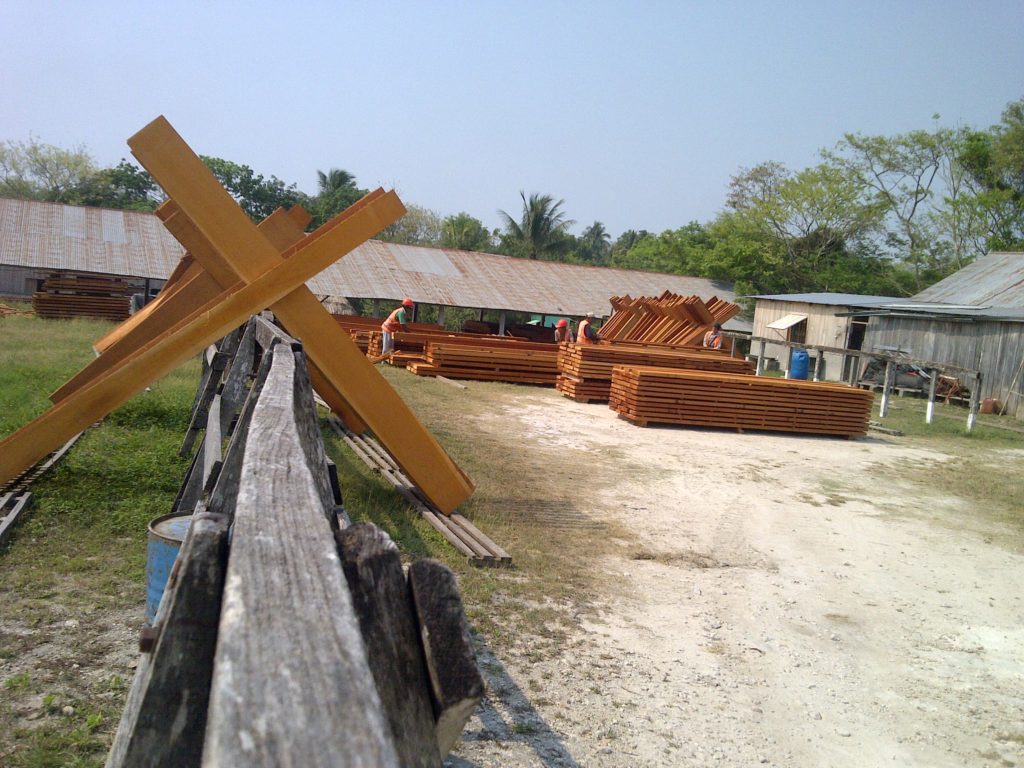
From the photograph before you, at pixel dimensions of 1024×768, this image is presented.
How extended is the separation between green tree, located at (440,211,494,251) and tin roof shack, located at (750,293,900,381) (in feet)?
97.2

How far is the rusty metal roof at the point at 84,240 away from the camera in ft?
105

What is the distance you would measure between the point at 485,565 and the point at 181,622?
518 centimetres

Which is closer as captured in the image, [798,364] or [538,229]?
[798,364]

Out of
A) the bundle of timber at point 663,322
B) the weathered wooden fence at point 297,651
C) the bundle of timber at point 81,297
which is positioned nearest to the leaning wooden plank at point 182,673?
the weathered wooden fence at point 297,651

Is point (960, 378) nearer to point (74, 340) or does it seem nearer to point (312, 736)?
point (74, 340)

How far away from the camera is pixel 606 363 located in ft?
61.3

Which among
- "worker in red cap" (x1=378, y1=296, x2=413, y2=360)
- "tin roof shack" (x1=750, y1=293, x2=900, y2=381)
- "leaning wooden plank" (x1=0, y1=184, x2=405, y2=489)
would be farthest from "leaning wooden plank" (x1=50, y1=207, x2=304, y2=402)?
"tin roof shack" (x1=750, y1=293, x2=900, y2=381)

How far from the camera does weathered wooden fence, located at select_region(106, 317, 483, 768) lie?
→ 854 mm

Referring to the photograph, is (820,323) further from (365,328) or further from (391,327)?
(391,327)

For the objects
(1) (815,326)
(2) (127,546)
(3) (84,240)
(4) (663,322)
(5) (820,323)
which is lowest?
(2) (127,546)

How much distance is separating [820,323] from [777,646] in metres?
31.8

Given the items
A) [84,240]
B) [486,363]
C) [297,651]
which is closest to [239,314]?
[297,651]

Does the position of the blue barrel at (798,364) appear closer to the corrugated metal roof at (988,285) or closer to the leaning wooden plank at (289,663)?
the corrugated metal roof at (988,285)

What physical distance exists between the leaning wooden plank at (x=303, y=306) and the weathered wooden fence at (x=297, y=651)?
4468 millimetres
